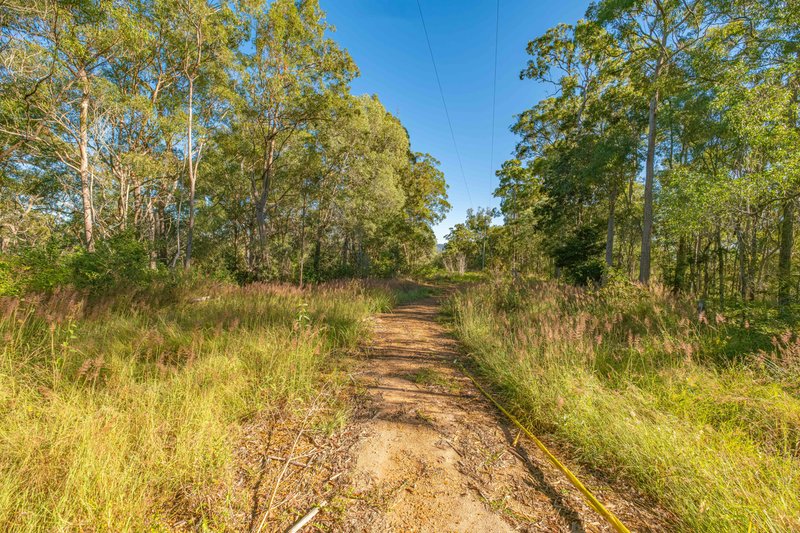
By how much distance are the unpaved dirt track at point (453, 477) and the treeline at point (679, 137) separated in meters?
6.65

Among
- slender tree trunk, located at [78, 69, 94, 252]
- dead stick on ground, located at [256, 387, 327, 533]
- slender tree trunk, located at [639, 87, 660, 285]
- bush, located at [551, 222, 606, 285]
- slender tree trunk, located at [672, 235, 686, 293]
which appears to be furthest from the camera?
bush, located at [551, 222, 606, 285]

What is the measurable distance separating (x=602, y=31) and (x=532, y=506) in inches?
643

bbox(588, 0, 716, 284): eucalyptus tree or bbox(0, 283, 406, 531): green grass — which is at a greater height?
bbox(588, 0, 716, 284): eucalyptus tree

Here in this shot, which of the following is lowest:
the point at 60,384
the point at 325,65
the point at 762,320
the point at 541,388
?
the point at 541,388

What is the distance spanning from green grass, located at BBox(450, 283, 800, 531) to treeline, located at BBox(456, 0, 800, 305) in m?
3.85

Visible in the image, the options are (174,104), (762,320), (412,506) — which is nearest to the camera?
(412,506)

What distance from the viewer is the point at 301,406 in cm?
252

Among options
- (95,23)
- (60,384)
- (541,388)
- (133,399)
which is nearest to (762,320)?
(541,388)

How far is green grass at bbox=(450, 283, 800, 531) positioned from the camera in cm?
151

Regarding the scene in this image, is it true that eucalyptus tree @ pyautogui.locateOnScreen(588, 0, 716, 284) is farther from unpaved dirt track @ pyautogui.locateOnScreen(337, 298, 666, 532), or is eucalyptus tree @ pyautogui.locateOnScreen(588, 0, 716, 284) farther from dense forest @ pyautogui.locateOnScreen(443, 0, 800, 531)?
unpaved dirt track @ pyautogui.locateOnScreen(337, 298, 666, 532)

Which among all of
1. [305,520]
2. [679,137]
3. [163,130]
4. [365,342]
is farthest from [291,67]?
[679,137]

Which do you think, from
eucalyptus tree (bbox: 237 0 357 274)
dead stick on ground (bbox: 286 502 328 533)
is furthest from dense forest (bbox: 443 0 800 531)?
eucalyptus tree (bbox: 237 0 357 274)

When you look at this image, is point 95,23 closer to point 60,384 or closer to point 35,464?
point 60,384

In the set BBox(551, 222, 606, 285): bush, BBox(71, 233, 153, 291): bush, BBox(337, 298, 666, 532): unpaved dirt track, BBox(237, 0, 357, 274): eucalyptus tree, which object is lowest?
BBox(337, 298, 666, 532): unpaved dirt track
